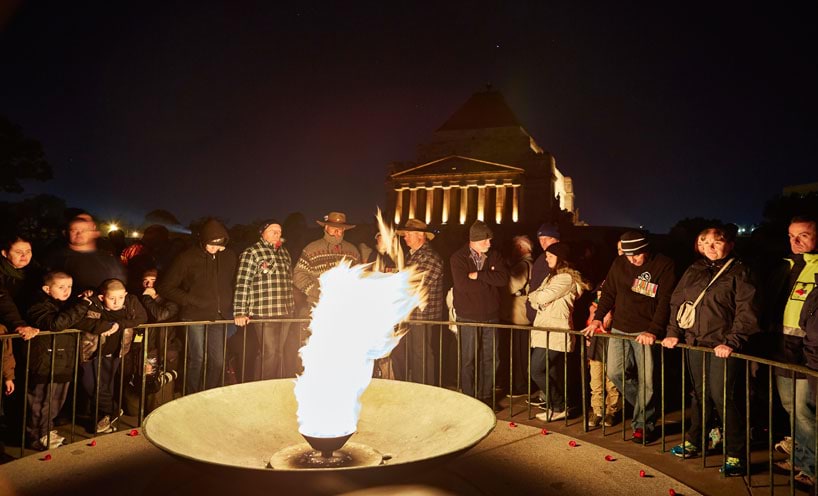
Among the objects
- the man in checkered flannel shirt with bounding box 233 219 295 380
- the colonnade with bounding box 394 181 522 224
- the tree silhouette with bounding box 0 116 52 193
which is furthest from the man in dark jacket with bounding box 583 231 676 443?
the colonnade with bounding box 394 181 522 224

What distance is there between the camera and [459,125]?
216 feet

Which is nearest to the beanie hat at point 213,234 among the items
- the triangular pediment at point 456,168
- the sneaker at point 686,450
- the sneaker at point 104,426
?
the sneaker at point 104,426

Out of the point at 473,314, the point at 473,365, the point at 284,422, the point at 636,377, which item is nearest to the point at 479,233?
the point at 473,314

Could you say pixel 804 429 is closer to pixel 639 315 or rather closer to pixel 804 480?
pixel 804 480

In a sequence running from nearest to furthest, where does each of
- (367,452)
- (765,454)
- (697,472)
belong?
(367,452) → (697,472) → (765,454)

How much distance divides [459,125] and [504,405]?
61206 millimetres

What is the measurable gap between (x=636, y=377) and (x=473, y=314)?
2.13 m

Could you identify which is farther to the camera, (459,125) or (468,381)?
(459,125)

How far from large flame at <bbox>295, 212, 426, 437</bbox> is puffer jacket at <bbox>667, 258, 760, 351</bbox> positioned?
312 cm

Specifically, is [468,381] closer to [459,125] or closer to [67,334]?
[67,334]

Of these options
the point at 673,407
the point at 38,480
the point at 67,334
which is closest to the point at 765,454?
the point at 673,407

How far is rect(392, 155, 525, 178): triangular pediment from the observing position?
53938 mm

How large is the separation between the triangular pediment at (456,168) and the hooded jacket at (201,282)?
159 feet

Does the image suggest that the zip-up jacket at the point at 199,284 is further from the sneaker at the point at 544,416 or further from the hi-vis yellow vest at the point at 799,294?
the hi-vis yellow vest at the point at 799,294
